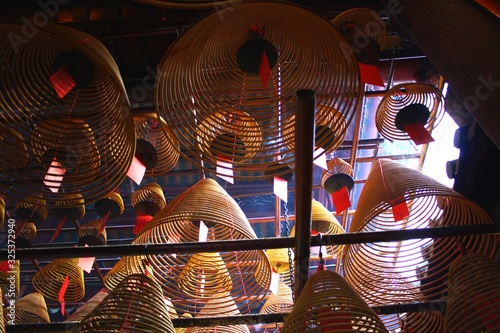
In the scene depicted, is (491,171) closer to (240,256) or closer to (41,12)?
(240,256)

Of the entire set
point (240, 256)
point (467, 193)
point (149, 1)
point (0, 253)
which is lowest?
point (0, 253)

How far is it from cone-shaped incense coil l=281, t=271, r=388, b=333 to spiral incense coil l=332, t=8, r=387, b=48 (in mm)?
2390

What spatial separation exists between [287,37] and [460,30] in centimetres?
88

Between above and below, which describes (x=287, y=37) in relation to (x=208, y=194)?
above

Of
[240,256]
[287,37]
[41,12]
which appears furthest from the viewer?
[41,12]

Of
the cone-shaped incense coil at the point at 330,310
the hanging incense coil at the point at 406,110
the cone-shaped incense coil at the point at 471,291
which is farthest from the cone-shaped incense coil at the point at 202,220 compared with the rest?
the hanging incense coil at the point at 406,110

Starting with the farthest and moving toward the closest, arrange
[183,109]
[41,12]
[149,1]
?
[41,12] → [149,1] → [183,109]

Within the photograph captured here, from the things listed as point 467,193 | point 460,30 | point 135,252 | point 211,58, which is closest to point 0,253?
point 135,252

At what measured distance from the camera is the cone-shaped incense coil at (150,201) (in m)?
4.37

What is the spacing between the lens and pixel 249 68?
2.16 metres

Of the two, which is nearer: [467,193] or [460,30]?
[460,30]

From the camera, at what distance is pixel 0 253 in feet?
7.07

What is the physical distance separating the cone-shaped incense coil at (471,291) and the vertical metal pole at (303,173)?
60cm

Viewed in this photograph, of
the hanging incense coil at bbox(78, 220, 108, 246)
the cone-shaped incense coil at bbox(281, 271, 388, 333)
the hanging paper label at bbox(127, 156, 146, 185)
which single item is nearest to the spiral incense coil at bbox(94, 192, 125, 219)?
the hanging incense coil at bbox(78, 220, 108, 246)
